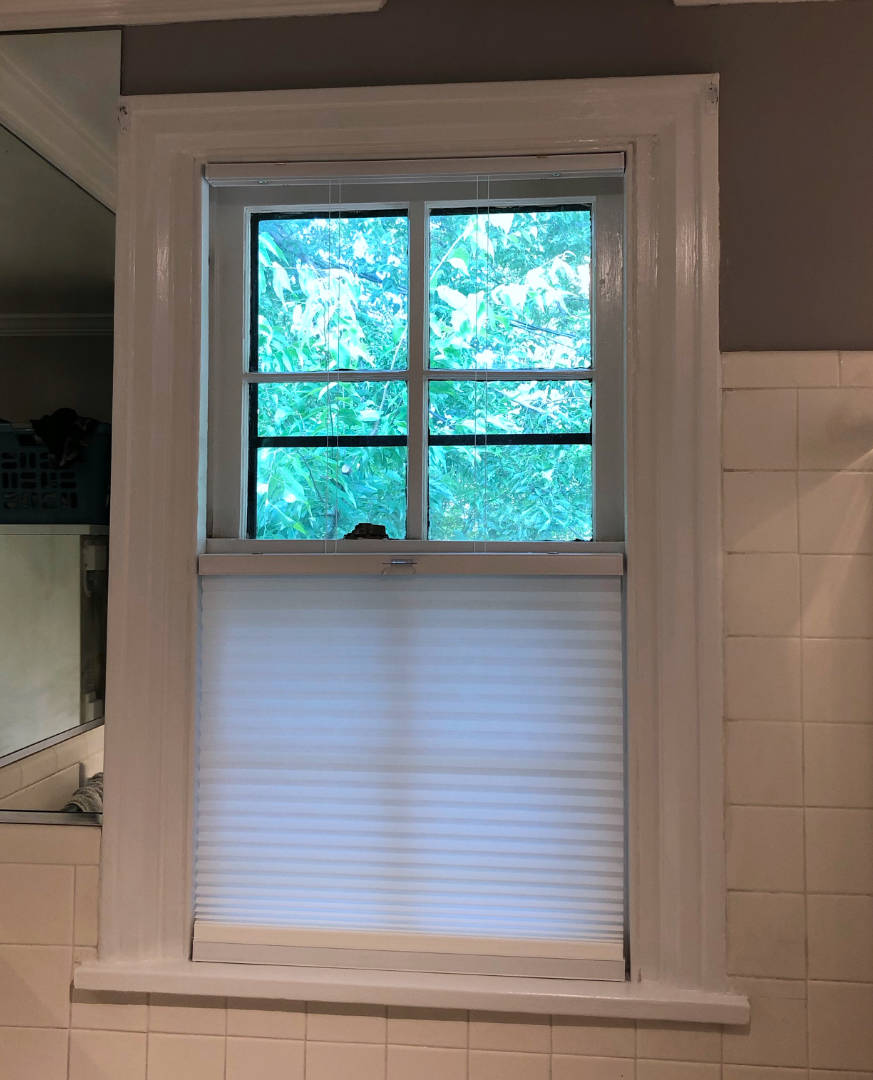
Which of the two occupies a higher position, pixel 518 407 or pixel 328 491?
pixel 518 407

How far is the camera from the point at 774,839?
1.17m

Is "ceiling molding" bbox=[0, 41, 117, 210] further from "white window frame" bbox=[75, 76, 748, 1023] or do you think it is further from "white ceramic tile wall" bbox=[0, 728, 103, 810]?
"white ceramic tile wall" bbox=[0, 728, 103, 810]

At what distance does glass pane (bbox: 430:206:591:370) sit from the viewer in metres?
1.32

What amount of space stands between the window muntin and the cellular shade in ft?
0.43

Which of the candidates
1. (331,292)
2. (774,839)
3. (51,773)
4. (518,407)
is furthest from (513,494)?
(51,773)

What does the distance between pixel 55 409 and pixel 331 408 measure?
1.59ft

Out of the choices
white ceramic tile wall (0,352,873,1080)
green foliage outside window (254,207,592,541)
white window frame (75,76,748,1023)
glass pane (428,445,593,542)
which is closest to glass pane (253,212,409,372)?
green foliage outside window (254,207,592,541)

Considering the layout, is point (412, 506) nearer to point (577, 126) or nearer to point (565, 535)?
point (565, 535)

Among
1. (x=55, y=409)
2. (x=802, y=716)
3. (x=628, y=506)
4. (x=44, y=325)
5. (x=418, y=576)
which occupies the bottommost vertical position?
(x=802, y=716)

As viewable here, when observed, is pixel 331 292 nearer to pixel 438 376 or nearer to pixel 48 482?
pixel 438 376

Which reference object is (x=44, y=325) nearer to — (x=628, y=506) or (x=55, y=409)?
(x=55, y=409)

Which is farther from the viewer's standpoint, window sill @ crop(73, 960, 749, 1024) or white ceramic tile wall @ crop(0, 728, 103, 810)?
white ceramic tile wall @ crop(0, 728, 103, 810)

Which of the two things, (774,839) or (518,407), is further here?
(518,407)

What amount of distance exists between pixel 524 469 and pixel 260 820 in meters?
0.75
